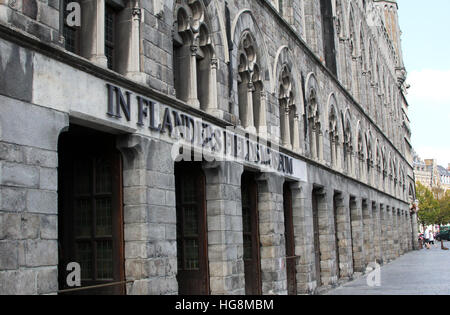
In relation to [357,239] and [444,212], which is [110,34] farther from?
[444,212]

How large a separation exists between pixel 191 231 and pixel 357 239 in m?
15.6

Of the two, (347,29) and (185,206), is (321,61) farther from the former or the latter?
(185,206)

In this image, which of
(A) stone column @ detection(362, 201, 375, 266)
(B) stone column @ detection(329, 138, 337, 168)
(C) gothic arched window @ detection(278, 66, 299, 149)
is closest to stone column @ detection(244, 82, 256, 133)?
(C) gothic arched window @ detection(278, 66, 299, 149)

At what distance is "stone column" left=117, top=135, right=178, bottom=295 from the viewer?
8.77 metres

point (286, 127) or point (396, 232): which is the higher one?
point (286, 127)

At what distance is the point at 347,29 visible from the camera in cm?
2816

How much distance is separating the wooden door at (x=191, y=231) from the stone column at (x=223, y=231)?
0.13 meters

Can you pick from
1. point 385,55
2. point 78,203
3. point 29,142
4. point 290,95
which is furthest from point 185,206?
point 385,55

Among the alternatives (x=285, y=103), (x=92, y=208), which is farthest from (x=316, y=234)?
(x=92, y=208)

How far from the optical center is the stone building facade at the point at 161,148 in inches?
265

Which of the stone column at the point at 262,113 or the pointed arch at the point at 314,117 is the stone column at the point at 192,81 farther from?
the pointed arch at the point at 314,117

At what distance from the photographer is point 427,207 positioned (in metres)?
94.9

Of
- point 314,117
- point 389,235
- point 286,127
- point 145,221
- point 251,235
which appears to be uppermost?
point 314,117

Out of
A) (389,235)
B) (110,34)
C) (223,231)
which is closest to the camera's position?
(110,34)
